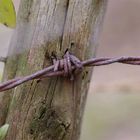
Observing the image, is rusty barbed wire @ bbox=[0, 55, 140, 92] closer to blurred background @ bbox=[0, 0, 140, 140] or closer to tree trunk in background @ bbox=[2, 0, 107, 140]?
tree trunk in background @ bbox=[2, 0, 107, 140]

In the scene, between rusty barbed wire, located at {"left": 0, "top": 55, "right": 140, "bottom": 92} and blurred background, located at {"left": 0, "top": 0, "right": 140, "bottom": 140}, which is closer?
rusty barbed wire, located at {"left": 0, "top": 55, "right": 140, "bottom": 92}

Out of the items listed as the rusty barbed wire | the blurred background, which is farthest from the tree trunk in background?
the blurred background

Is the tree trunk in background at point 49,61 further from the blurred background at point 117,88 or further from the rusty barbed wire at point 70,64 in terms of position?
the blurred background at point 117,88

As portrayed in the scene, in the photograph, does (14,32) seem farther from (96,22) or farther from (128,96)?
(128,96)

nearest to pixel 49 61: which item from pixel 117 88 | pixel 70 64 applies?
pixel 70 64

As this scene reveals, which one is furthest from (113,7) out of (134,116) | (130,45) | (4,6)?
(4,6)

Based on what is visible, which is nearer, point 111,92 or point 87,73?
point 87,73
